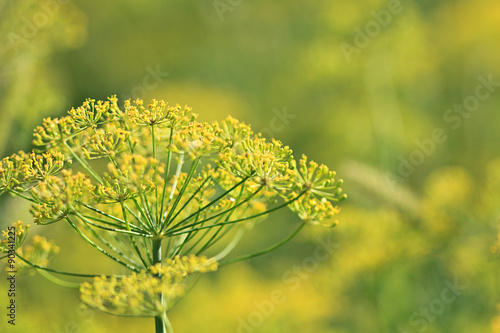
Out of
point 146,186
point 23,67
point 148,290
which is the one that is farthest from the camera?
point 23,67

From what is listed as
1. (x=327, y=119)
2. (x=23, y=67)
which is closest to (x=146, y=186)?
(x=23, y=67)

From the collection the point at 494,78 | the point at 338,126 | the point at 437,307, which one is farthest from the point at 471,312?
the point at 494,78

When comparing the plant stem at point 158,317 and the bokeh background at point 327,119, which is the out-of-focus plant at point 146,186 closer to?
the plant stem at point 158,317

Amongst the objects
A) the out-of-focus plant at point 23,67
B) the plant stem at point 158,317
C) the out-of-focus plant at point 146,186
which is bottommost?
the plant stem at point 158,317

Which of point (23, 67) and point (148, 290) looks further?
point (23, 67)

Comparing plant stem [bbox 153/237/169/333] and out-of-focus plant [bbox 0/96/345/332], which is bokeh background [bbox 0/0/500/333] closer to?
out-of-focus plant [bbox 0/96/345/332]

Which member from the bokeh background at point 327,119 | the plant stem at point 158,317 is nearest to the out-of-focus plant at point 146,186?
the plant stem at point 158,317

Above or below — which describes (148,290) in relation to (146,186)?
below

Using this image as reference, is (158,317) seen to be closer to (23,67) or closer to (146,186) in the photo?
(146,186)
